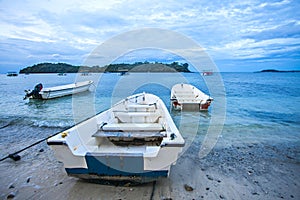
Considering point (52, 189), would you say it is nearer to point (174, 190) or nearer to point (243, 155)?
point (174, 190)

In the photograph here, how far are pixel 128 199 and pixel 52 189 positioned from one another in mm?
1327

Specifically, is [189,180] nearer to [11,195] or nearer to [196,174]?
[196,174]

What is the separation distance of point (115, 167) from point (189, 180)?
4.83 ft

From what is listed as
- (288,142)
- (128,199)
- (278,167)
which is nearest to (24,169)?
(128,199)

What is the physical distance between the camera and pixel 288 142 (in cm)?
550

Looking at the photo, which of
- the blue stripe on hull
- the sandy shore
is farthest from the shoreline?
the blue stripe on hull

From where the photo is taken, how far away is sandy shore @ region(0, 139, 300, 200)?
2.85m

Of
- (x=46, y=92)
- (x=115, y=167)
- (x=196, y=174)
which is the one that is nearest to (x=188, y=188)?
(x=196, y=174)

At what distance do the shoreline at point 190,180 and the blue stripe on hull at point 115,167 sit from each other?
0.36 metres

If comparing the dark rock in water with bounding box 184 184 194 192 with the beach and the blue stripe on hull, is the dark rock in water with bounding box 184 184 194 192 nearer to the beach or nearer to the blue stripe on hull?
the beach

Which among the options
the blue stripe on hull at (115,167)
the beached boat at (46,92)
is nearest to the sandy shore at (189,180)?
the blue stripe on hull at (115,167)

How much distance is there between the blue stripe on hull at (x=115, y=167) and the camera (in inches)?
102

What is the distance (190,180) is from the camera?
3.29 metres

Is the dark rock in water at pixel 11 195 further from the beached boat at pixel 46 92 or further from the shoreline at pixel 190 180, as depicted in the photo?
the beached boat at pixel 46 92
